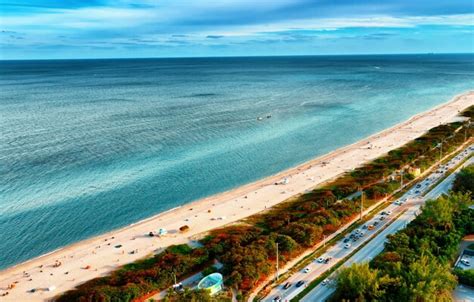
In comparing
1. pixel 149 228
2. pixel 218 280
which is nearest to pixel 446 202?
pixel 218 280

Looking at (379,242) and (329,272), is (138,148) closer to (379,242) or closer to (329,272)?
(379,242)

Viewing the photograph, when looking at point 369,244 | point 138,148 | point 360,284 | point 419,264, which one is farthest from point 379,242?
point 138,148

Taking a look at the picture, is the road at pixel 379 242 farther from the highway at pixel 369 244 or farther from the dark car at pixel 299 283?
the dark car at pixel 299 283

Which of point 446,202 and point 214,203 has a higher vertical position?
point 446,202

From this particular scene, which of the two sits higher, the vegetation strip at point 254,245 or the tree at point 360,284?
the tree at point 360,284

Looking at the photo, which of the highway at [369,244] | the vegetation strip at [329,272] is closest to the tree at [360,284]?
the highway at [369,244]

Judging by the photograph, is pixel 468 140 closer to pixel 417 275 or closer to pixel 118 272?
pixel 417 275

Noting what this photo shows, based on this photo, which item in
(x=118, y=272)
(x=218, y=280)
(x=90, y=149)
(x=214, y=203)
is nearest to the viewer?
(x=218, y=280)
